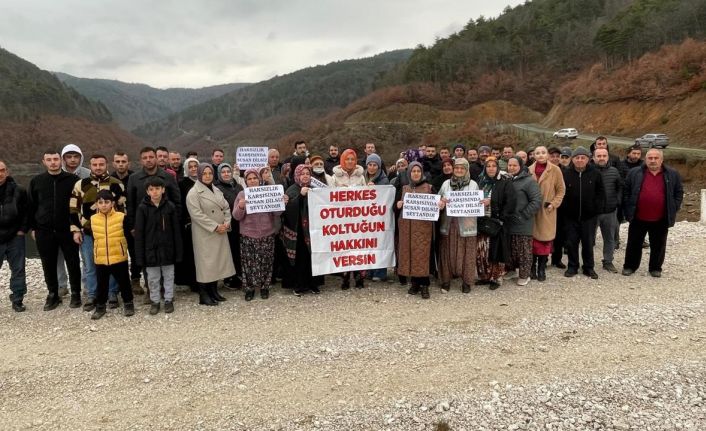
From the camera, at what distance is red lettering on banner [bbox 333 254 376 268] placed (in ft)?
23.9

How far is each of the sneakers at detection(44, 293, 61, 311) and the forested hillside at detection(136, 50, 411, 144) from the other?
12077 centimetres

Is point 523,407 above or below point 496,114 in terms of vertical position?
below

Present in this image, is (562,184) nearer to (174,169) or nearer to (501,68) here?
(174,169)

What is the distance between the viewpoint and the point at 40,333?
595cm

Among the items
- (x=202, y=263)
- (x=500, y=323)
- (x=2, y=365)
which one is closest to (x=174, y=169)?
(x=202, y=263)

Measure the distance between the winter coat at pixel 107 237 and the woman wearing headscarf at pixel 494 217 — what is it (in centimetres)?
542

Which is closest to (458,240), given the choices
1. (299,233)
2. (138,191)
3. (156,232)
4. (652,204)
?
(299,233)

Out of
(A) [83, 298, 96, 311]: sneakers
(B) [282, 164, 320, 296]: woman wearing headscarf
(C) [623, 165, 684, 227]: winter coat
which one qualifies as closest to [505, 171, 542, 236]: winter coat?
(C) [623, 165, 684, 227]: winter coat

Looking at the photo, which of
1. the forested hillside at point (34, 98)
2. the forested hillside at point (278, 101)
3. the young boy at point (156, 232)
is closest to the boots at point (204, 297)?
the young boy at point (156, 232)

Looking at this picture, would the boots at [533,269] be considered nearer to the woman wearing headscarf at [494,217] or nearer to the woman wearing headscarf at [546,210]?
the woman wearing headscarf at [546,210]

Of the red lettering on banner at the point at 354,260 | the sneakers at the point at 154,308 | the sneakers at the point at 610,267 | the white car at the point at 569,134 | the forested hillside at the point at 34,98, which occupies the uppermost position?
the forested hillside at the point at 34,98

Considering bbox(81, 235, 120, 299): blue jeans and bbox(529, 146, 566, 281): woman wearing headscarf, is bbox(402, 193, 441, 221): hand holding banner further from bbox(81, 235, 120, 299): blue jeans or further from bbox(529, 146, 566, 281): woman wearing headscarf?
bbox(81, 235, 120, 299): blue jeans

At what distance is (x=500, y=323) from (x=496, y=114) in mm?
64019

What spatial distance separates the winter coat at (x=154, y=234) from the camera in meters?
6.23
